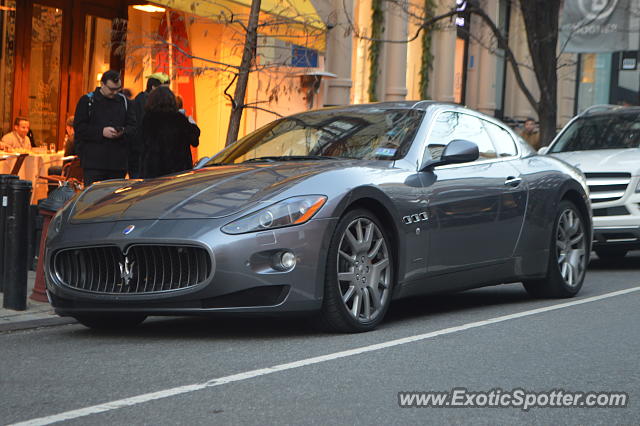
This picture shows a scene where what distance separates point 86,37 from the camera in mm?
16922

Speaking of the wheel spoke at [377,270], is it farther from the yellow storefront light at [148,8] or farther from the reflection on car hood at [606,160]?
the yellow storefront light at [148,8]

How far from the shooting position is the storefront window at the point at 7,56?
15.5m

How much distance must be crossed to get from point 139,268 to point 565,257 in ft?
13.1

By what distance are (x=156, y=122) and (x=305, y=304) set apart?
4160 mm

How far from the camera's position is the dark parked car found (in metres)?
6.32

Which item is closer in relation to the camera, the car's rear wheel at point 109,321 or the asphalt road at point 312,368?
the asphalt road at point 312,368

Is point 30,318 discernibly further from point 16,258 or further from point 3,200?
point 3,200

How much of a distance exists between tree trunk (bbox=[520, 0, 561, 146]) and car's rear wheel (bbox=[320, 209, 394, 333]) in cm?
1174

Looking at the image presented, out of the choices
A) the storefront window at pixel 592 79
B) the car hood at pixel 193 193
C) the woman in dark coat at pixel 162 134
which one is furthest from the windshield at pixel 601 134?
the storefront window at pixel 592 79

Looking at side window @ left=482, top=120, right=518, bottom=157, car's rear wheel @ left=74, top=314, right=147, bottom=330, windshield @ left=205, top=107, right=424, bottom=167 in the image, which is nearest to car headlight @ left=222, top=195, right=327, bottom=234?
windshield @ left=205, top=107, right=424, bottom=167

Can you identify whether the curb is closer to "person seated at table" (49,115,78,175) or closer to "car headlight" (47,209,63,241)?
"car headlight" (47,209,63,241)

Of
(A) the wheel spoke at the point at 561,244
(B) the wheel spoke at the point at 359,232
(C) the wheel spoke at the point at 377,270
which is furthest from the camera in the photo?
(A) the wheel spoke at the point at 561,244

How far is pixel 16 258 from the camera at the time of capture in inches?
314

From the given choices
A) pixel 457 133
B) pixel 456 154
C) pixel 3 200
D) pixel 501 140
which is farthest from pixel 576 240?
pixel 3 200
